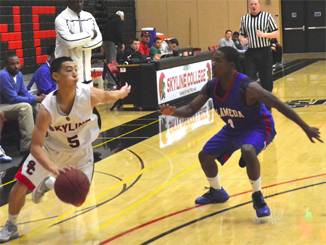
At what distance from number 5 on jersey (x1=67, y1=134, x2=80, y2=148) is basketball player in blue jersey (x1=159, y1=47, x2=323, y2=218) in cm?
74

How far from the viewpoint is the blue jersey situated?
4207mm

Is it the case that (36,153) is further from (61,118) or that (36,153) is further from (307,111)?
(307,111)

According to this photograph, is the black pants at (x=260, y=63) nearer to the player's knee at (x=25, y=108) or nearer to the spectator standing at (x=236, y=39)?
the player's knee at (x=25, y=108)

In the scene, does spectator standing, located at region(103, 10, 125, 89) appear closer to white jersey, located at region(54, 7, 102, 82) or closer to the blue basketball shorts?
white jersey, located at region(54, 7, 102, 82)

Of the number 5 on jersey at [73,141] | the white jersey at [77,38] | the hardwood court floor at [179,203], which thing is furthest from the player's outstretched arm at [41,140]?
the white jersey at [77,38]

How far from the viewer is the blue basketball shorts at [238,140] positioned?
4.19 metres

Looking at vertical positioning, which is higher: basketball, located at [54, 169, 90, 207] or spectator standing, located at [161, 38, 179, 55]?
spectator standing, located at [161, 38, 179, 55]

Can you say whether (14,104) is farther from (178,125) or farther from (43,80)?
(178,125)

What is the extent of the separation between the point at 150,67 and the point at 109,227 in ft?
20.3

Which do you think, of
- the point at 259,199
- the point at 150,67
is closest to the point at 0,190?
the point at 259,199

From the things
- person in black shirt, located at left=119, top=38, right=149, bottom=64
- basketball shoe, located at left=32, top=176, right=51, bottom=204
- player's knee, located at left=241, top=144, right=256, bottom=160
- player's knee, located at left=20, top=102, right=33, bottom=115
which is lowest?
basketball shoe, located at left=32, top=176, right=51, bottom=204

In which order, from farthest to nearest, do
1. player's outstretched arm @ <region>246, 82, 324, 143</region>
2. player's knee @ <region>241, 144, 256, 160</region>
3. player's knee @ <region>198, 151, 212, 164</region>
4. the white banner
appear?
the white banner, player's knee @ <region>198, 151, 212, 164</region>, player's knee @ <region>241, 144, 256, 160</region>, player's outstretched arm @ <region>246, 82, 324, 143</region>

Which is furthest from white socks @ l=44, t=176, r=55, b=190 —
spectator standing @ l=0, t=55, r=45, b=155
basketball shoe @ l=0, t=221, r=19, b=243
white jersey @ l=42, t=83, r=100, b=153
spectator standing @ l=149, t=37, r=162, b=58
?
spectator standing @ l=149, t=37, r=162, b=58

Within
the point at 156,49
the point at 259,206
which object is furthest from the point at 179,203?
the point at 156,49
